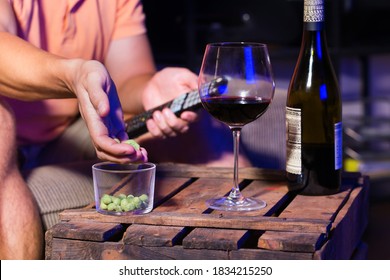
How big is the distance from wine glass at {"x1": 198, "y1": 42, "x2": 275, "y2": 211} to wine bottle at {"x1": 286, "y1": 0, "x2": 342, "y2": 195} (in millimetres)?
103

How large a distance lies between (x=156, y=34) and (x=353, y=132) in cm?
90

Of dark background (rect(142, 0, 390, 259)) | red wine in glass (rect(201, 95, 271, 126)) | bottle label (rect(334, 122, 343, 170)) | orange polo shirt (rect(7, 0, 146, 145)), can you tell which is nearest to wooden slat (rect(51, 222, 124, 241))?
red wine in glass (rect(201, 95, 271, 126))

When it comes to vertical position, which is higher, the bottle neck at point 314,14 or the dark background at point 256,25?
the bottle neck at point 314,14

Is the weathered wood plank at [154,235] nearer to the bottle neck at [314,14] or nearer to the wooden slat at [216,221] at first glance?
the wooden slat at [216,221]

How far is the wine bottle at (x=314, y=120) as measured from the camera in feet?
4.13

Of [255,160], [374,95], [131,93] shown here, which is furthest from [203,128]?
[374,95]

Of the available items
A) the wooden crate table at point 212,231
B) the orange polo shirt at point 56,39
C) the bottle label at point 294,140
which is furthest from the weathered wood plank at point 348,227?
the orange polo shirt at point 56,39

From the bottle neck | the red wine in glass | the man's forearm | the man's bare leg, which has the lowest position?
the man's bare leg

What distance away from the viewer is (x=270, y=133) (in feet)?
6.81

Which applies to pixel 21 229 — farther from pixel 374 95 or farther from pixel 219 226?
pixel 374 95

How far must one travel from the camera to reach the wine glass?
116 centimetres

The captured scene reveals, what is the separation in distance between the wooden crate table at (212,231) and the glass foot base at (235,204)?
0.04 feet

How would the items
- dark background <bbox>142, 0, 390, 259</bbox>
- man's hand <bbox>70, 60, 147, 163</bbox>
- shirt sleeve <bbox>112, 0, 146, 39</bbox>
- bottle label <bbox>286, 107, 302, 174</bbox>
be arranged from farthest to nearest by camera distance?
dark background <bbox>142, 0, 390, 259</bbox> → shirt sleeve <bbox>112, 0, 146, 39</bbox> → bottle label <bbox>286, 107, 302, 174</bbox> → man's hand <bbox>70, 60, 147, 163</bbox>

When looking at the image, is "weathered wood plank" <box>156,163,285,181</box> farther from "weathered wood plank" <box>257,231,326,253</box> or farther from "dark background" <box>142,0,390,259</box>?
"dark background" <box>142,0,390,259</box>
